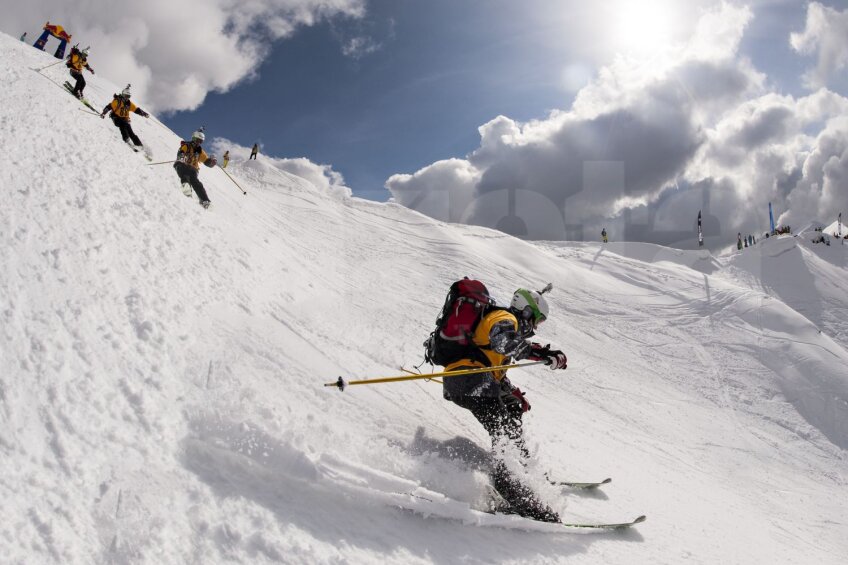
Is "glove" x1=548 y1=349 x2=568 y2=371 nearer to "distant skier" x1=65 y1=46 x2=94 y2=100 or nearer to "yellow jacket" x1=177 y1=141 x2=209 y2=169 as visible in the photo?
"yellow jacket" x1=177 y1=141 x2=209 y2=169

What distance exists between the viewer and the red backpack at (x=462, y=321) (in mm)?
5020

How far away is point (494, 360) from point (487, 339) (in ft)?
0.99

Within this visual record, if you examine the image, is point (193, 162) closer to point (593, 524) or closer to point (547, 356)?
point (547, 356)

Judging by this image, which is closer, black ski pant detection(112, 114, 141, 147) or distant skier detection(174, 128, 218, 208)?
distant skier detection(174, 128, 218, 208)

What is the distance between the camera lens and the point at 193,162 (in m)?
12.2

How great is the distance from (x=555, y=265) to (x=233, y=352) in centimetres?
1730

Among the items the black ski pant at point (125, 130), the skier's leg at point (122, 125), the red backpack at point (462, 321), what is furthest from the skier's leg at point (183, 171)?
the red backpack at point (462, 321)

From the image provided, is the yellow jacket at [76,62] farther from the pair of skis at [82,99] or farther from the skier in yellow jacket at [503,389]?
the skier in yellow jacket at [503,389]

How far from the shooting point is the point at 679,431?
10781 millimetres

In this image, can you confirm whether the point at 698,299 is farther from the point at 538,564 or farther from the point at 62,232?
the point at 62,232

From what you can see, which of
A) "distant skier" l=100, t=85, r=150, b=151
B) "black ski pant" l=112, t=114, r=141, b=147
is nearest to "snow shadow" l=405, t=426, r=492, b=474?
"distant skier" l=100, t=85, r=150, b=151

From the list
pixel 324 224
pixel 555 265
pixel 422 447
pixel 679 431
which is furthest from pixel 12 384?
pixel 555 265

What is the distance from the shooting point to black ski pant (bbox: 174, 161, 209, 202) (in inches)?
455

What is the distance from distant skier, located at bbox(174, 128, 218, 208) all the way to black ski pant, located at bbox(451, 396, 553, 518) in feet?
29.4
